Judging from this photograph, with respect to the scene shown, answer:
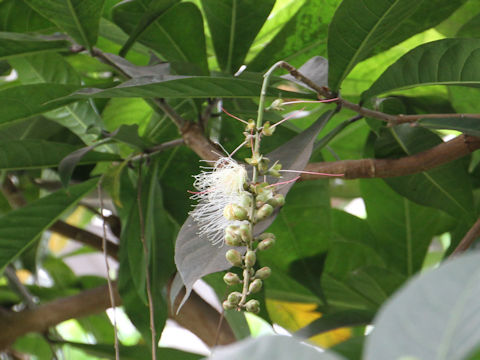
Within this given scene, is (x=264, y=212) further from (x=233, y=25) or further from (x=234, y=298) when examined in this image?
(x=233, y=25)

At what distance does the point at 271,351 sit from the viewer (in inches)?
5.4

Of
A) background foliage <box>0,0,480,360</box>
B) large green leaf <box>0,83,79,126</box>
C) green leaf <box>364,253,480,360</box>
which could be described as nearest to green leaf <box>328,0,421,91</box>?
background foliage <box>0,0,480,360</box>

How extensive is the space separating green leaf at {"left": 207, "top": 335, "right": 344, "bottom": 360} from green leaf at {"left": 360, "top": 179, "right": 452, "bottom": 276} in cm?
62

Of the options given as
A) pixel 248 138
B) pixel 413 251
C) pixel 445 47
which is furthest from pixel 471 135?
pixel 413 251

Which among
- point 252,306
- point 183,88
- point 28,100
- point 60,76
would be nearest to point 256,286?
point 252,306

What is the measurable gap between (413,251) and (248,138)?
0.48 metres

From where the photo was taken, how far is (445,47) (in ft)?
1.53

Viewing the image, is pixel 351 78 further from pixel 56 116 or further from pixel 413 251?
pixel 56 116

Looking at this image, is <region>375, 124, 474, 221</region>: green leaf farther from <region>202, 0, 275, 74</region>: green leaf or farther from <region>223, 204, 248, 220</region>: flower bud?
<region>223, 204, 248, 220</region>: flower bud

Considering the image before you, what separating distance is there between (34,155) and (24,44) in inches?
4.8

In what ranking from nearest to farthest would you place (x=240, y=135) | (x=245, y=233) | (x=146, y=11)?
(x=245, y=233), (x=146, y=11), (x=240, y=135)

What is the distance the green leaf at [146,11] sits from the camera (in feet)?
1.78

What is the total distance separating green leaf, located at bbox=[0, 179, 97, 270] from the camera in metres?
0.64

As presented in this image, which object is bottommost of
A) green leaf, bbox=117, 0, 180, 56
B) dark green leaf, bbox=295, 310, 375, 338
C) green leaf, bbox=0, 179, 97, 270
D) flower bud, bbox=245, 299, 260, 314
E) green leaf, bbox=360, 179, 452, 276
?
dark green leaf, bbox=295, 310, 375, 338
